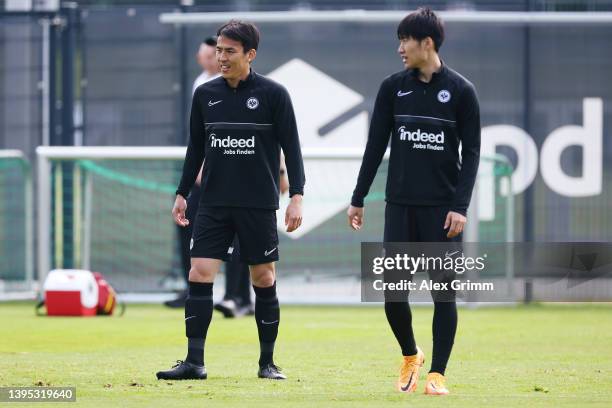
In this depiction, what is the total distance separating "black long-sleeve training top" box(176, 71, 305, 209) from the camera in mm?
7582

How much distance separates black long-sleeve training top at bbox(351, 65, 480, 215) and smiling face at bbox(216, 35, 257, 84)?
101 centimetres

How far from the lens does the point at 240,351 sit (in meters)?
9.43

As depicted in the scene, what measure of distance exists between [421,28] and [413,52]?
12 cm

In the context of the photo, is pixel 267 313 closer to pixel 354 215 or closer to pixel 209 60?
pixel 354 215

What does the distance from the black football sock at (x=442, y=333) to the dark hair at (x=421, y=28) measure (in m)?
Result: 1.27

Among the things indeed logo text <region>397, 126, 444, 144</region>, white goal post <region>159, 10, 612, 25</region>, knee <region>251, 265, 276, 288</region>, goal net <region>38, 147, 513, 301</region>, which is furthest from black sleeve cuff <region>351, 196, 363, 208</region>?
white goal post <region>159, 10, 612, 25</region>

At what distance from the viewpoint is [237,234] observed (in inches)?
302

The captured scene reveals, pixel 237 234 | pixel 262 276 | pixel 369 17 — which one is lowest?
pixel 262 276

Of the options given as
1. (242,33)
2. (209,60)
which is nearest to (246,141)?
(242,33)

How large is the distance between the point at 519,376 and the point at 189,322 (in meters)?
1.86

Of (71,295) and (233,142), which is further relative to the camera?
(71,295)

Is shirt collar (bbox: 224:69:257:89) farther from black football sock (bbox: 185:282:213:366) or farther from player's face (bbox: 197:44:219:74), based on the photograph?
player's face (bbox: 197:44:219:74)

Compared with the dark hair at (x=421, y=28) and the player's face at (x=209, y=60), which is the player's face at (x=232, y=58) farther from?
the player's face at (x=209, y=60)

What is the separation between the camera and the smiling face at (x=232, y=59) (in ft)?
24.8
